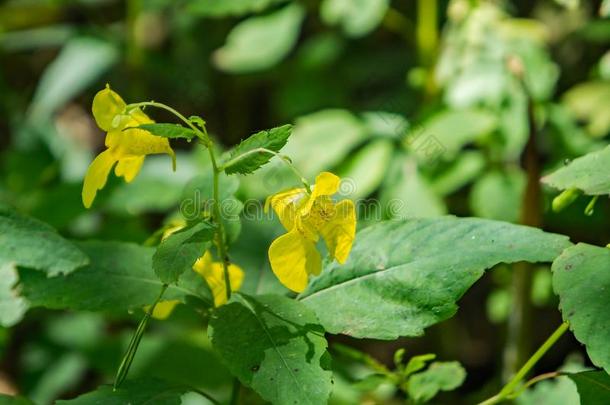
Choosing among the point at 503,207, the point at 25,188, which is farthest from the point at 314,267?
the point at 25,188

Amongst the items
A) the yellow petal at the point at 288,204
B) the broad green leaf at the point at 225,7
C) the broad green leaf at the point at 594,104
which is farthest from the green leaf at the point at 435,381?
the broad green leaf at the point at 225,7

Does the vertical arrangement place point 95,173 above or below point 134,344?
above

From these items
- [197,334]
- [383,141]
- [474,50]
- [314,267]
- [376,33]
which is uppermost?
[314,267]

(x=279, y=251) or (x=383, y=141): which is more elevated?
(x=279, y=251)

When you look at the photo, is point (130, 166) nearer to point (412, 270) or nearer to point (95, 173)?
point (95, 173)

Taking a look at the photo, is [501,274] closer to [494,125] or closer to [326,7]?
[494,125]

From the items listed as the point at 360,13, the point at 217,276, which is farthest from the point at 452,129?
the point at 217,276

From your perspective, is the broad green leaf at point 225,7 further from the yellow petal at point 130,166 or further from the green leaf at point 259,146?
the green leaf at point 259,146
